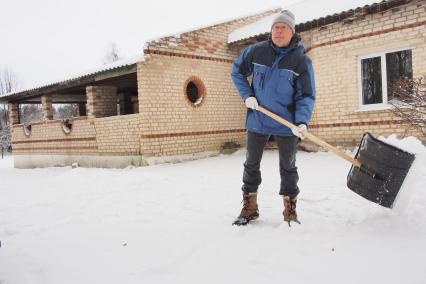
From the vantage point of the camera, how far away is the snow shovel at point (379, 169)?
2.76 m

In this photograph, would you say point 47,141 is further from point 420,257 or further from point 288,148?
point 420,257

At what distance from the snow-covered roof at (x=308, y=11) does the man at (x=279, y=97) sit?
5.07m

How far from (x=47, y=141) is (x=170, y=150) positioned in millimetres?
5969

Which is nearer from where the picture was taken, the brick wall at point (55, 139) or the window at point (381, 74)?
the window at point (381, 74)

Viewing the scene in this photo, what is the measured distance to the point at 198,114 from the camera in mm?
9227

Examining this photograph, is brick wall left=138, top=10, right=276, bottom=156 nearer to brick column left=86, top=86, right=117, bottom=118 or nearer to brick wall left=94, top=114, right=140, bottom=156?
brick wall left=94, top=114, right=140, bottom=156

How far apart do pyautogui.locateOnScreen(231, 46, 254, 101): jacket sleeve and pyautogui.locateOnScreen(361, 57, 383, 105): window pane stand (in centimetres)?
544

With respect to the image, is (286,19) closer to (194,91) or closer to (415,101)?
(415,101)

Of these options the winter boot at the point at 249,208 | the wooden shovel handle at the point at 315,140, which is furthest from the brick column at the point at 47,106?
the wooden shovel handle at the point at 315,140

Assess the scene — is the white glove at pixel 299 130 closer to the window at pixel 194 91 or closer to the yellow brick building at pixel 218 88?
the yellow brick building at pixel 218 88

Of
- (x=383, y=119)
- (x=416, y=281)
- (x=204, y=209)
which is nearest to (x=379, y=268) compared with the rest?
(x=416, y=281)

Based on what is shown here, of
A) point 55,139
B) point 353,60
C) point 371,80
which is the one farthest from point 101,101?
point 371,80

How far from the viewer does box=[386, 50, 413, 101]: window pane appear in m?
7.23

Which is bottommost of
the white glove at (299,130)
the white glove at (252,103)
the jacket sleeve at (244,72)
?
the white glove at (299,130)
